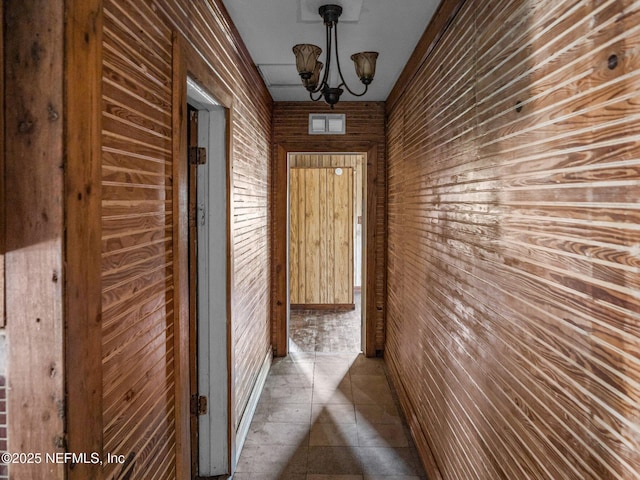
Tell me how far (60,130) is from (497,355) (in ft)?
4.46

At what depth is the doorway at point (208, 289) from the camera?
2.09m

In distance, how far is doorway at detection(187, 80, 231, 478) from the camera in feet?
6.86

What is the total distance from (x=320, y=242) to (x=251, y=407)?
3.16 metres

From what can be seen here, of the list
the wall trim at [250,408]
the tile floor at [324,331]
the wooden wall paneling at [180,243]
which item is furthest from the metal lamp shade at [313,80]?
the tile floor at [324,331]

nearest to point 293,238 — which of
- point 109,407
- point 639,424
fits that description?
point 109,407

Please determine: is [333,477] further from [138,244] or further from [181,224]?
[138,244]

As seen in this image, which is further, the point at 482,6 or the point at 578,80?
the point at 482,6

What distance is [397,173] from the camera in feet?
11.0

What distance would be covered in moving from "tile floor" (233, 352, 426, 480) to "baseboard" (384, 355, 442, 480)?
0.06 metres

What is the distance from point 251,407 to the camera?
283 centimetres

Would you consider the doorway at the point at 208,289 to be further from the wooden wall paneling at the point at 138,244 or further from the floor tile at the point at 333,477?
the wooden wall paneling at the point at 138,244

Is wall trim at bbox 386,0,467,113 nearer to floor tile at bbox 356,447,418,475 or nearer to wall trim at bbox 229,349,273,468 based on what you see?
floor tile at bbox 356,447,418,475

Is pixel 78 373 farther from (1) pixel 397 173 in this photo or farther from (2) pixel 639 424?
(1) pixel 397 173

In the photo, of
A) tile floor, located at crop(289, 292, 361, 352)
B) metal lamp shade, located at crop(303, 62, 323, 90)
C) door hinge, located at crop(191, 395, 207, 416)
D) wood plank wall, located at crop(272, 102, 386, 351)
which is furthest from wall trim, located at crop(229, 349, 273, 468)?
metal lamp shade, located at crop(303, 62, 323, 90)
